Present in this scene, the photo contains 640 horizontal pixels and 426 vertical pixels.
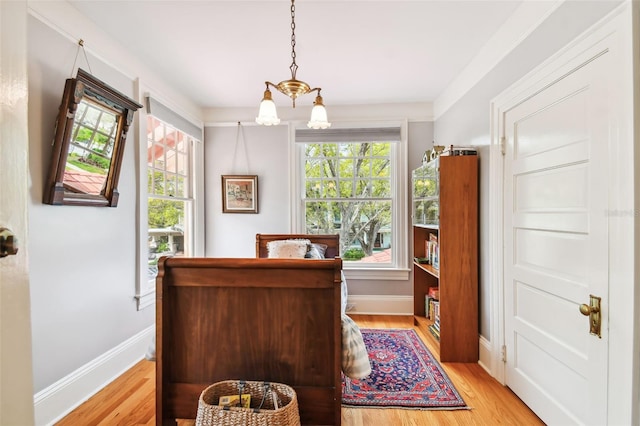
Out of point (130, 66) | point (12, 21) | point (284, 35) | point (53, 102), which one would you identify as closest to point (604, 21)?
point (284, 35)

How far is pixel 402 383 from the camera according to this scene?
2197 millimetres

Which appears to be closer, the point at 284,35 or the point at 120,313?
the point at 284,35

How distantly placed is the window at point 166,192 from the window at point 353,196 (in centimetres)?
128

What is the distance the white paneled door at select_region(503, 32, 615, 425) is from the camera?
1.40 metres

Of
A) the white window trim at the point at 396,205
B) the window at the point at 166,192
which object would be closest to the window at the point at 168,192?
the window at the point at 166,192

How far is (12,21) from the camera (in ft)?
1.73

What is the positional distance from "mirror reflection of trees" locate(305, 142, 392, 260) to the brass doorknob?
2.40 m

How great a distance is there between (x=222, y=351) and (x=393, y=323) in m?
2.33

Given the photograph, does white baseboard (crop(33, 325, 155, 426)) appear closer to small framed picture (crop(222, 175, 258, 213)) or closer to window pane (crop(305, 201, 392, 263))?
small framed picture (crop(222, 175, 258, 213))

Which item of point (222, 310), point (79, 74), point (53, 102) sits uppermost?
point (79, 74)

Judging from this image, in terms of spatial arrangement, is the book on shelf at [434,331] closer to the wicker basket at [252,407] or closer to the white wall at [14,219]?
the wicker basket at [252,407]

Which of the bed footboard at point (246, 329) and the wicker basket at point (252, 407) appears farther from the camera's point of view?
the bed footboard at point (246, 329)

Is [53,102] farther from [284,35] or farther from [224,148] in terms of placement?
[224,148]

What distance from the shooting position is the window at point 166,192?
2.67 metres
